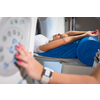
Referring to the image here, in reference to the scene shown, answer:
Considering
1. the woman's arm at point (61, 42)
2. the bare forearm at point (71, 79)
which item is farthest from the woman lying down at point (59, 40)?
the bare forearm at point (71, 79)

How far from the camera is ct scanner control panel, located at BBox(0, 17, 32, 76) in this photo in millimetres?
228

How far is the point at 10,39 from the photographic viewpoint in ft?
0.82

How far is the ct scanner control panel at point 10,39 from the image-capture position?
228mm

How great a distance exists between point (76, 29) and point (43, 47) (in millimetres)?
329

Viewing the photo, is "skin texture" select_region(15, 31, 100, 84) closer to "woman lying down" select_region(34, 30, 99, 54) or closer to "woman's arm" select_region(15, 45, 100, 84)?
"woman's arm" select_region(15, 45, 100, 84)

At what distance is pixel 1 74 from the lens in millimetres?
236

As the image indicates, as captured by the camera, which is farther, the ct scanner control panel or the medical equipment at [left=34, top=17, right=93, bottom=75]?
the medical equipment at [left=34, top=17, right=93, bottom=75]

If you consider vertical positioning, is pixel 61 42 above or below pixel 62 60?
above

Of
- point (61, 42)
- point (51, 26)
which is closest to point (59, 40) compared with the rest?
point (61, 42)

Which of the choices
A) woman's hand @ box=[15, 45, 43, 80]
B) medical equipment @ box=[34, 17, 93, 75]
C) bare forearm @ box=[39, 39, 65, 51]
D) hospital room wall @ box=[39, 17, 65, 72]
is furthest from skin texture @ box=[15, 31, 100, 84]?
hospital room wall @ box=[39, 17, 65, 72]

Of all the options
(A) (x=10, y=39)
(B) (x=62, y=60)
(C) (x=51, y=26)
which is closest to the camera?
(A) (x=10, y=39)

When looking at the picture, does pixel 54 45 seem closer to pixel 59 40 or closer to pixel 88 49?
pixel 59 40
